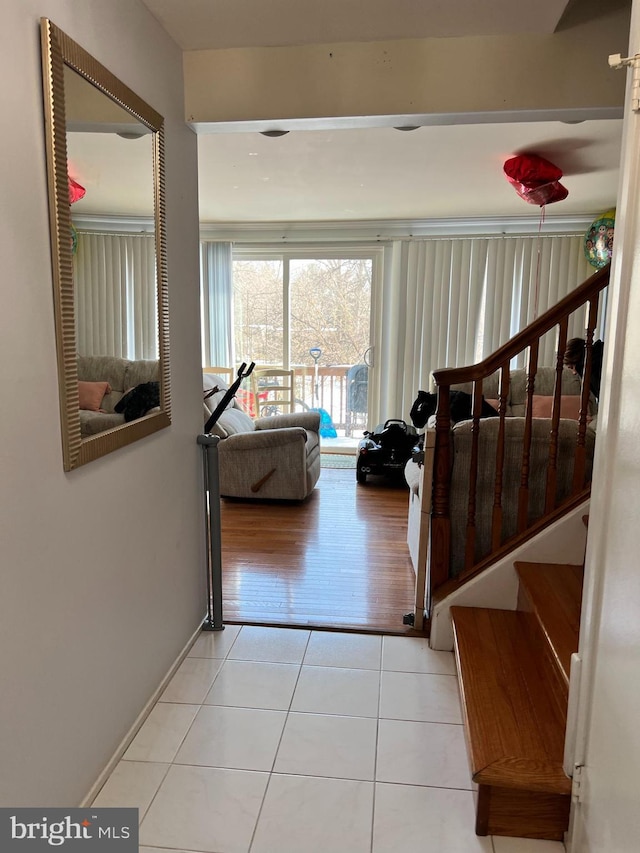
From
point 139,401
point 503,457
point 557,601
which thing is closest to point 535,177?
point 503,457

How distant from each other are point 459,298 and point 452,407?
1576mm

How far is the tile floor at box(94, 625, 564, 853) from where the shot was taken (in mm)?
1594

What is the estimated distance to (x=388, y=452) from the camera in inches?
202

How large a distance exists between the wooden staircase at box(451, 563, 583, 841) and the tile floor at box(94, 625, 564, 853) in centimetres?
8

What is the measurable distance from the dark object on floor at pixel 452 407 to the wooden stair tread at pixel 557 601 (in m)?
2.42

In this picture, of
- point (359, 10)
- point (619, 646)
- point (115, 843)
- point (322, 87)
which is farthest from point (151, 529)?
point (359, 10)

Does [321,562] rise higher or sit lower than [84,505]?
lower

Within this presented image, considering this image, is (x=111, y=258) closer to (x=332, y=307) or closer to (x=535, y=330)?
(x=535, y=330)

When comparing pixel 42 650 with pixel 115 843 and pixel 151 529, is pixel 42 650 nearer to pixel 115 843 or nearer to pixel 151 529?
pixel 115 843

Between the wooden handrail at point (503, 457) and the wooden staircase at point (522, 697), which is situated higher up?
the wooden handrail at point (503, 457)

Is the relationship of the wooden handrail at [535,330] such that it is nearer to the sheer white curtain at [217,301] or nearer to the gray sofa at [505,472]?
the gray sofa at [505,472]

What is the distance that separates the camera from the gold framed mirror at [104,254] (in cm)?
146

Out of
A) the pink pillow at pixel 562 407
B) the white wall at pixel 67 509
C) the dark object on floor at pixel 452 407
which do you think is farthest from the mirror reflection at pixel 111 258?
the pink pillow at pixel 562 407

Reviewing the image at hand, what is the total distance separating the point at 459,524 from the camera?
8.40ft
